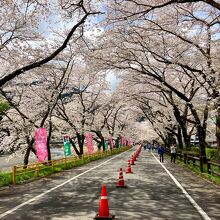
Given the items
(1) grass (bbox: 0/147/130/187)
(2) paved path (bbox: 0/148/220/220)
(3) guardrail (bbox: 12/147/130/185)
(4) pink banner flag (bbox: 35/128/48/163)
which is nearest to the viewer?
(2) paved path (bbox: 0/148/220/220)

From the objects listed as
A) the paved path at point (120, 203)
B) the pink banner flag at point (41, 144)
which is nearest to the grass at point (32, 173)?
the pink banner flag at point (41, 144)

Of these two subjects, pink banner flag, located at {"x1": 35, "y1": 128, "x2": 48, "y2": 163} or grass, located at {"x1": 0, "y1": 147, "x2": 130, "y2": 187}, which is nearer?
grass, located at {"x1": 0, "y1": 147, "x2": 130, "y2": 187}

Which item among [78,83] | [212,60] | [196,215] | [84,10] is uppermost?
[78,83]

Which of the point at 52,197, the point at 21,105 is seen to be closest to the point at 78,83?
the point at 21,105

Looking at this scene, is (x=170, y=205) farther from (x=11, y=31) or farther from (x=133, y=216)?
(x=11, y=31)

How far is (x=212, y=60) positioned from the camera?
62.4 ft

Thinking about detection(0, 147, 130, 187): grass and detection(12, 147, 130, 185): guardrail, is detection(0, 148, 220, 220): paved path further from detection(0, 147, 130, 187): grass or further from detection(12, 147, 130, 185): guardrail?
detection(12, 147, 130, 185): guardrail

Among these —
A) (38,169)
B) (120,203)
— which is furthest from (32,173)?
(120,203)

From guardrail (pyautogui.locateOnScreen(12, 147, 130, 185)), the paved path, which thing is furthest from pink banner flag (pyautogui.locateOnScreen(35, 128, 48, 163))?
the paved path

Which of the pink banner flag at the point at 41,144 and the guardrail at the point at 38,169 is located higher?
the pink banner flag at the point at 41,144

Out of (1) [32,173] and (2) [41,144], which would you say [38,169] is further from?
(2) [41,144]

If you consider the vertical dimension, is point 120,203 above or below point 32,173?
below

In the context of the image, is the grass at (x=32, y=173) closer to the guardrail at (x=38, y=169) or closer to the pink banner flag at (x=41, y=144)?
the guardrail at (x=38, y=169)

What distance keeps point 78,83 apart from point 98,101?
11.7 metres
